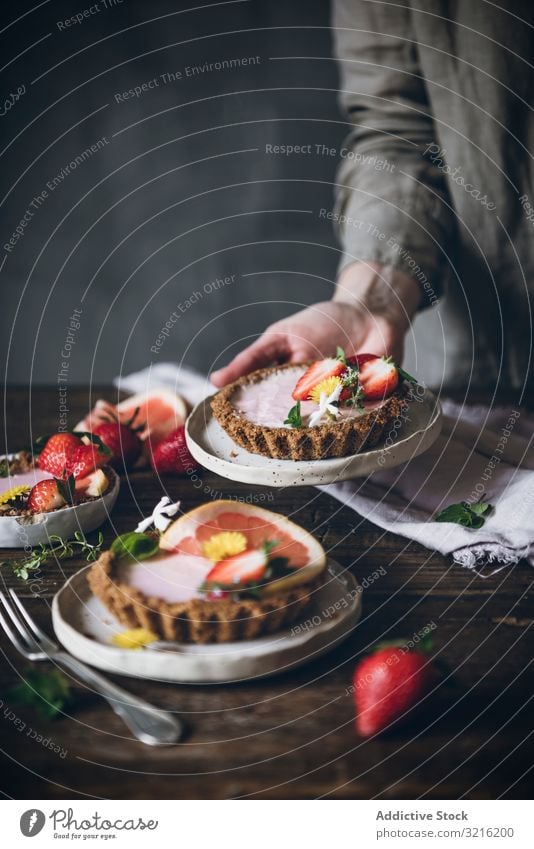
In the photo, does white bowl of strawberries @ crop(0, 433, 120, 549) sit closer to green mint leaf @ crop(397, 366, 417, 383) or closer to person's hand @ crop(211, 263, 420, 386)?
person's hand @ crop(211, 263, 420, 386)

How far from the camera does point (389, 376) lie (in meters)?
1.51

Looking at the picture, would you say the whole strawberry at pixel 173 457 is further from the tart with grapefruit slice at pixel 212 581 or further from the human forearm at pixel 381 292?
the human forearm at pixel 381 292

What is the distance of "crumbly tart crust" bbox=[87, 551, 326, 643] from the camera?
994 millimetres

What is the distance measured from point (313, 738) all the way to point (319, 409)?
0.71m

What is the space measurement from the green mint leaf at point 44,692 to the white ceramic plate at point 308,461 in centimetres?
50

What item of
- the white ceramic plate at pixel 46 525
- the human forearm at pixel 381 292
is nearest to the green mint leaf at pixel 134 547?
the white ceramic plate at pixel 46 525

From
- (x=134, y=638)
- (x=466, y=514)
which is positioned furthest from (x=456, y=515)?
(x=134, y=638)

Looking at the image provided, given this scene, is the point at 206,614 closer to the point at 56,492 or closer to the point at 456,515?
the point at 56,492

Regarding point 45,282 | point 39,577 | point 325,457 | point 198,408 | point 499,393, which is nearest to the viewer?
point 39,577

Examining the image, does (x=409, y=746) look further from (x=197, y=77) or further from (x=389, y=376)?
(x=197, y=77)

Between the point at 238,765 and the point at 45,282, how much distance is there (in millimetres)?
1804

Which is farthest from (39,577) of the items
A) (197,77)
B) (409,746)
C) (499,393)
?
(197,77)

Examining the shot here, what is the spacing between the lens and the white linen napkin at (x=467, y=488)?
4.13 feet

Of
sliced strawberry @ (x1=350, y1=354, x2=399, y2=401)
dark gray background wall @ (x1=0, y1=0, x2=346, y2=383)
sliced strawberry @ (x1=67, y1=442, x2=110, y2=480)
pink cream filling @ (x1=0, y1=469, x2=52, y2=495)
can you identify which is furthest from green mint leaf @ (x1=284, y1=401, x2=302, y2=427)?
dark gray background wall @ (x1=0, y1=0, x2=346, y2=383)
